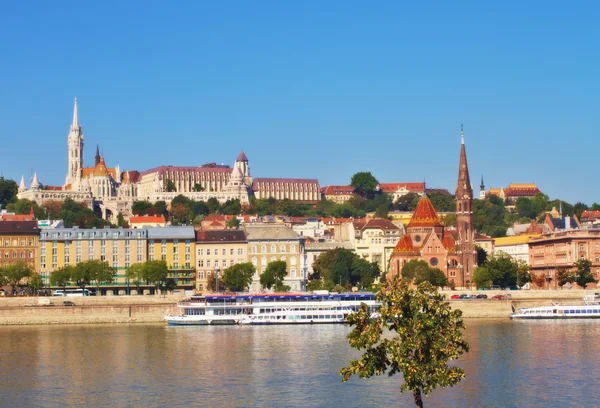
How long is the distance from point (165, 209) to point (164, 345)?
111 meters

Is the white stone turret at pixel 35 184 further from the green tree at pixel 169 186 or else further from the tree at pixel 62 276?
the tree at pixel 62 276

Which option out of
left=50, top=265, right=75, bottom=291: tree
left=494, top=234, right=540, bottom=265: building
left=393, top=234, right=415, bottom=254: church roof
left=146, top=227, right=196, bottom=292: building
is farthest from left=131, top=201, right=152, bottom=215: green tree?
left=50, top=265, right=75, bottom=291: tree

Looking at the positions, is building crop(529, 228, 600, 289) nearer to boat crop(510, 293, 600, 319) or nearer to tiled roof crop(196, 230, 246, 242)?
boat crop(510, 293, 600, 319)

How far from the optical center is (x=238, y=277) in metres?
82.8

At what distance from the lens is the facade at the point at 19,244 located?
88.9m

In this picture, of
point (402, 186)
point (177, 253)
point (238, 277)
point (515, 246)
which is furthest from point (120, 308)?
point (402, 186)

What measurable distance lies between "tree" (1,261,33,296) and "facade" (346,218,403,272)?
38.0m

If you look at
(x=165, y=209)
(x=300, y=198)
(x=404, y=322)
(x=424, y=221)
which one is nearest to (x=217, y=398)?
(x=404, y=322)

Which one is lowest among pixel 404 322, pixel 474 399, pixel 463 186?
pixel 474 399

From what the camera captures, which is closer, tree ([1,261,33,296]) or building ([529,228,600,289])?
tree ([1,261,33,296])

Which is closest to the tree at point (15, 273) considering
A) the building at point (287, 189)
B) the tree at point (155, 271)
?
the tree at point (155, 271)

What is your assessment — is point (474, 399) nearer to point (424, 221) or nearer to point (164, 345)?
point (164, 345)

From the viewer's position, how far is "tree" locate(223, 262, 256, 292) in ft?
271

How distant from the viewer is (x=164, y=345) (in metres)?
51.4
